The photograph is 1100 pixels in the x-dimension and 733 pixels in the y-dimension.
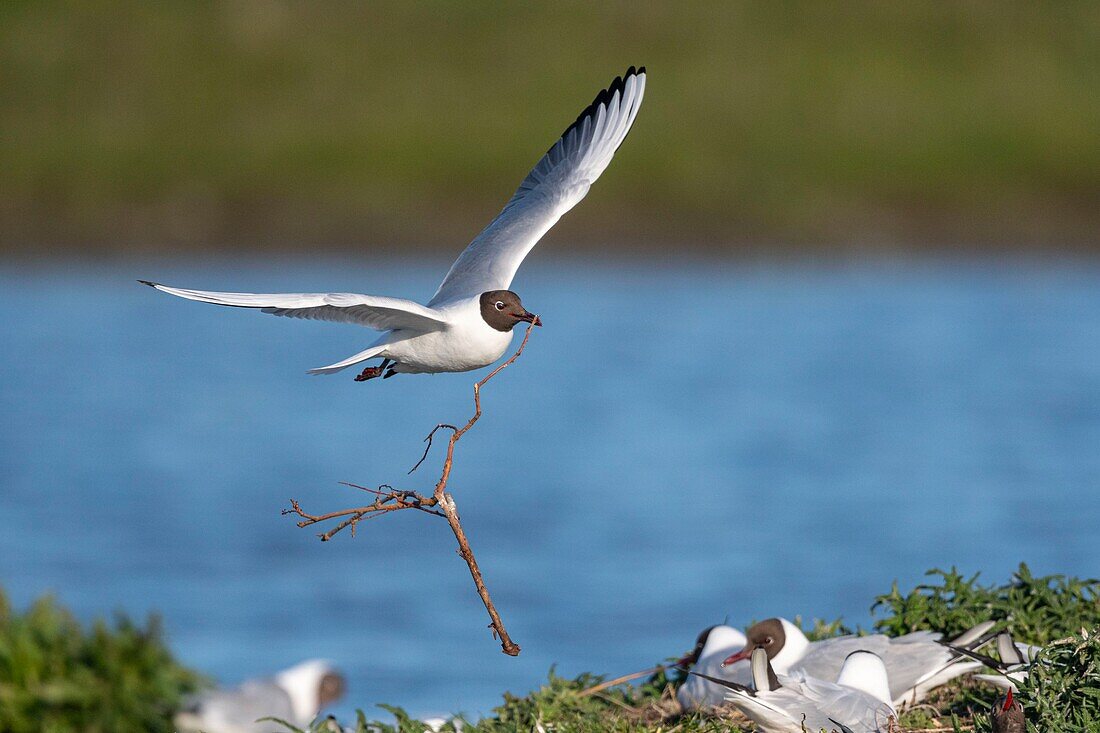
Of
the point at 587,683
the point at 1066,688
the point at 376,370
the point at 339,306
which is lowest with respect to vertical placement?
the point at 1066,688

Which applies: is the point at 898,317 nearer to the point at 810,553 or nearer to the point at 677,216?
the point at 677,216

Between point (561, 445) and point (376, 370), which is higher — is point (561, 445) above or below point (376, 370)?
above

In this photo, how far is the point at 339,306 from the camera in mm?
5719

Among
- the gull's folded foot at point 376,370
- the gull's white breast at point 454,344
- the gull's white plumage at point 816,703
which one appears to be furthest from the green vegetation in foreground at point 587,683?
the gull's folded foot at point 376,370

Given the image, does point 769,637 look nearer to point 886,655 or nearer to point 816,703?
point 886,655

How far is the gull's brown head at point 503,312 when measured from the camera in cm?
609

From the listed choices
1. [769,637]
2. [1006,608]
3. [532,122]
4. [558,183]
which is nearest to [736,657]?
[769,637]

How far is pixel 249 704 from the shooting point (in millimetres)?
7855

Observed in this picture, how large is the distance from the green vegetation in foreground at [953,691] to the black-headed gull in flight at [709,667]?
7 centimetres

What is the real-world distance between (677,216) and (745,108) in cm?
782

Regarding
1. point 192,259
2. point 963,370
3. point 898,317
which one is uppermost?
point 192,259

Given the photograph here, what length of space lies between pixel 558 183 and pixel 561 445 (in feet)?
41.0

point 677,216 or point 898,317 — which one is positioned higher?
point 677,216

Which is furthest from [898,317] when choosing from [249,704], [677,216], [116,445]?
[249,704]
